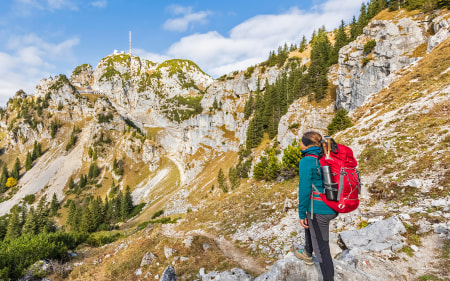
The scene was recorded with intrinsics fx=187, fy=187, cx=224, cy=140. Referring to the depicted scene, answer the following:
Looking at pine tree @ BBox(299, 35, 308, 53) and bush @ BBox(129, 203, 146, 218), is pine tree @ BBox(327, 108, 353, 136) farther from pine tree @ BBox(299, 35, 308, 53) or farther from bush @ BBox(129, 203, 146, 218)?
pine tree @ BBox(299, 35, 308, 53)

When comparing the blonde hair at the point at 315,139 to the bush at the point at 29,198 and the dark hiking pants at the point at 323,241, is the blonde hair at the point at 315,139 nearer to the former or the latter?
the dark hiking pants at the point at 323,241

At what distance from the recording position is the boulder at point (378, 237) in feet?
23.3

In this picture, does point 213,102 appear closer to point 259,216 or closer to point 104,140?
point 104,140

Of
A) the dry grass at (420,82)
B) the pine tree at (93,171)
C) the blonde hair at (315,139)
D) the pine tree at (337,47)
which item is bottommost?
the pine tree at (93,171)

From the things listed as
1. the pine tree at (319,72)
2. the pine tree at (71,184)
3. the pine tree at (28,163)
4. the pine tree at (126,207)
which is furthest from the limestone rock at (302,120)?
the pine tree at (28,163)

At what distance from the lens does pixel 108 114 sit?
188m

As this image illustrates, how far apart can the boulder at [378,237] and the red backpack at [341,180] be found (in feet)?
13.1

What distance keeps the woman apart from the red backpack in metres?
0.16

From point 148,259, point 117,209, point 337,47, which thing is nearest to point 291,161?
point 148,259

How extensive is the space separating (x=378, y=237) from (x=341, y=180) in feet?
19.1

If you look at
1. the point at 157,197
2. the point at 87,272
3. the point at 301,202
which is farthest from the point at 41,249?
the point at 157,197

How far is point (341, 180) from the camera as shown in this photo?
14.4 ft

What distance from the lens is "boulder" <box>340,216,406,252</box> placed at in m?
7.09

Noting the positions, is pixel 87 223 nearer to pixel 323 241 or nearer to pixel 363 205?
pixel 363 205
